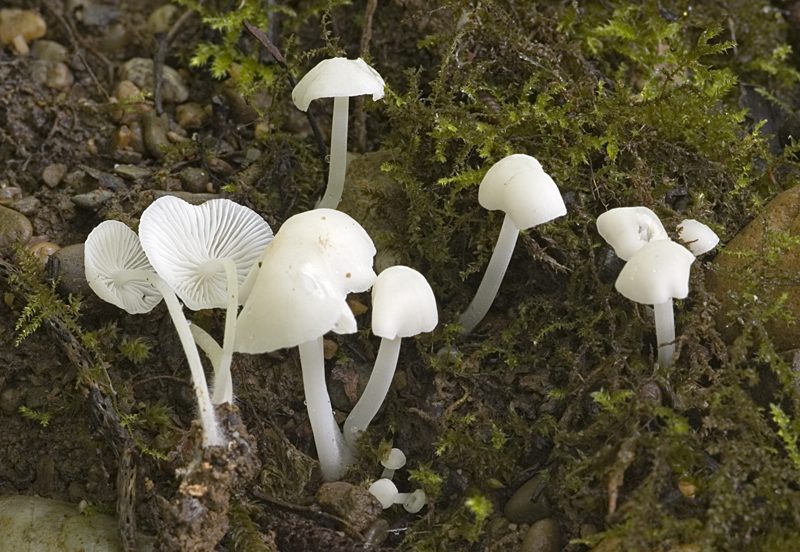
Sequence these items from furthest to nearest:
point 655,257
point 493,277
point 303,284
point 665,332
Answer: point 493,277 → point 665,332 → point 655,257 → point 303,284

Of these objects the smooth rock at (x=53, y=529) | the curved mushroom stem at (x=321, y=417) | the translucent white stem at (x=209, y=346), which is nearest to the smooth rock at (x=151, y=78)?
the translucent white stem at (x=209, y=346)

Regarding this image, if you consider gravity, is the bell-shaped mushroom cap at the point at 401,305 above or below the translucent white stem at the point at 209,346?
above

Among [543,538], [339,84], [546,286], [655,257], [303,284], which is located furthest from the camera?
[546,286]

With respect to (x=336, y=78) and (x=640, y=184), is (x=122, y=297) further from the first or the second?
(x=640, y=184)

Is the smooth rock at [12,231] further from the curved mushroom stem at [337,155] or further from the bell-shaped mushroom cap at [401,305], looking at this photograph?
the bell-shaped mushroom cap at [401,305]

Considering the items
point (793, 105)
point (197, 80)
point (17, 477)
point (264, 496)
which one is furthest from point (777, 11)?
point (17, 477)

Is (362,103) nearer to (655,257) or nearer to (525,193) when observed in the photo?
(525,193)

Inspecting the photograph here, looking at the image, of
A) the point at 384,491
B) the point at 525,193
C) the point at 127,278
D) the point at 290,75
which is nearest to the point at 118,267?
the point at 127,278

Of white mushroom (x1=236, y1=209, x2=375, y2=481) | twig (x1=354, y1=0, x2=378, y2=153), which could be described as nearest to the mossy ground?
twig (x1=354, y1=0, x2=378, y2=153)
